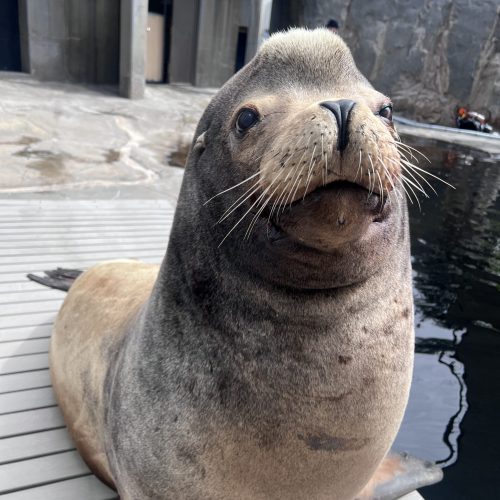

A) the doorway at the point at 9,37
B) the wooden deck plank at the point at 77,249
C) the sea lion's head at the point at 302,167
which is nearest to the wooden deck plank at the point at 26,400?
the sea lion's head at the point at 302,167

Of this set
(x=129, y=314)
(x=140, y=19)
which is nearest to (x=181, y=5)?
(x=140, y=19)

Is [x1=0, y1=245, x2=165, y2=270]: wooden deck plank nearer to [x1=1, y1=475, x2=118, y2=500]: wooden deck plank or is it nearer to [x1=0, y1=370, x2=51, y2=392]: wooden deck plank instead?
[x1=0, y1=370, x2=51, y2=392]: wooden deck plank

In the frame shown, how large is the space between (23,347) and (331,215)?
2091 millimetres

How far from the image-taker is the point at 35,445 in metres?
2.12

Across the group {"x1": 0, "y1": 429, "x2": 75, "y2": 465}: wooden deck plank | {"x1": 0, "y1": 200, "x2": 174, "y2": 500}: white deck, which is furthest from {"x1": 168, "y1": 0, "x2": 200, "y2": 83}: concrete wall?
{"x1": 0, "y1": 429, "x2": 75, "y2": 465}: wooden deck plank

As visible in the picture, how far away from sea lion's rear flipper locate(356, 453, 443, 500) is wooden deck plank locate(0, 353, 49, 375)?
1.57 m

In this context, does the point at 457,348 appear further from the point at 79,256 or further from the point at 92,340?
the point at 92,340

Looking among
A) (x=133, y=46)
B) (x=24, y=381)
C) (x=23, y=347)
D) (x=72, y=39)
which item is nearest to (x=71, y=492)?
(x=24, y=381)

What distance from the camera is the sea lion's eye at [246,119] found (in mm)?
1379

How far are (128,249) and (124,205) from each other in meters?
1.19

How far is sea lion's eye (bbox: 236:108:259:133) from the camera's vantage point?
4.52 feet

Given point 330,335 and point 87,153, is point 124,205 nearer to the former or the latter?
point 87,153

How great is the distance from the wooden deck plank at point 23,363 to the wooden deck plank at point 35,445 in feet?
1.46

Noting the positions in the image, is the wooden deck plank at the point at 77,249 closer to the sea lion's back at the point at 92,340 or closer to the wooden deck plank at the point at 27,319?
the wooden deck plank at the point at 27,319
